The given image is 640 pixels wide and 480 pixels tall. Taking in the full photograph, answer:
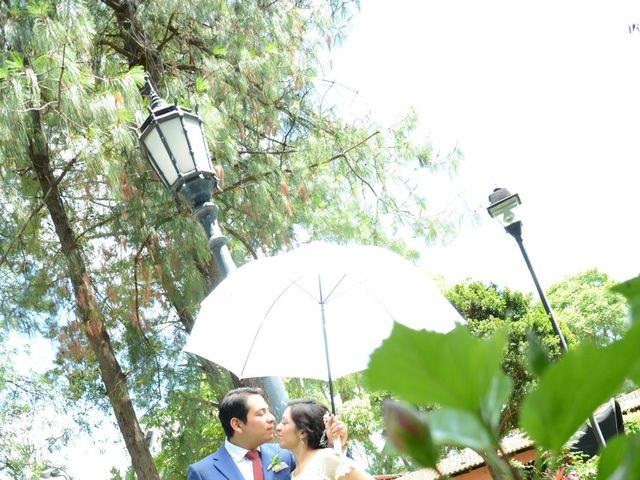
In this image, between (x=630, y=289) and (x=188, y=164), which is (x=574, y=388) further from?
(x=188, y=164)

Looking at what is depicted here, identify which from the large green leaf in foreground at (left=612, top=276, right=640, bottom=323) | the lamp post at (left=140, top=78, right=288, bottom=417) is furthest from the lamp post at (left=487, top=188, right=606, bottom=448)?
the large green leaf in foreground at (left=612, top=276, right=640, bottom=323)

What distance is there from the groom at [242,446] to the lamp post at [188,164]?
20.1 inches

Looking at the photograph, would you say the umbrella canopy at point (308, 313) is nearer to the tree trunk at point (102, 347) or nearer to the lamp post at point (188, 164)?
the lamp post at point (188, 164)

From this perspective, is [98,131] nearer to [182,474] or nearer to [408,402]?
[182,474]

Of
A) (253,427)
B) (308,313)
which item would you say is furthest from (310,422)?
(308,313)

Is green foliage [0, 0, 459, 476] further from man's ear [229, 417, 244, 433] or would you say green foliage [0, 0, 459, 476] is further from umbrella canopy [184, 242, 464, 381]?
man's ear [229, 417, 244, 433]

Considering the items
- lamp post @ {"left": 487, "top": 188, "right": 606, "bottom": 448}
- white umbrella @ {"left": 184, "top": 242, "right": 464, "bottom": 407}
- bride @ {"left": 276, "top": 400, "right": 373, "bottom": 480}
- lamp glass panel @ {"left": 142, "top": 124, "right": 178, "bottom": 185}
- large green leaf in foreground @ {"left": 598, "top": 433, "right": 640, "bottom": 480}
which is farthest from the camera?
lamp post @ {"left": 487, "top": 188, "right": 606, "bottom": 448}

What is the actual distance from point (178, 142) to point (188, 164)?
12cm

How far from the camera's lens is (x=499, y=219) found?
22.1ft

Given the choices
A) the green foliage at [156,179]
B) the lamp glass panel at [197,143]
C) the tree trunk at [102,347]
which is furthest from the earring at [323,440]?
the tree trunk at [102,347]

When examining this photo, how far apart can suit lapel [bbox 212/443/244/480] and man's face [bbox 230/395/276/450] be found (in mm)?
68

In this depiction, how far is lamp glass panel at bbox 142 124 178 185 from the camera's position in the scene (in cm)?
408

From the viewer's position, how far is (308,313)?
4.07 metres

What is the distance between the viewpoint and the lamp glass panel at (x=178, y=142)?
4.02 metres
